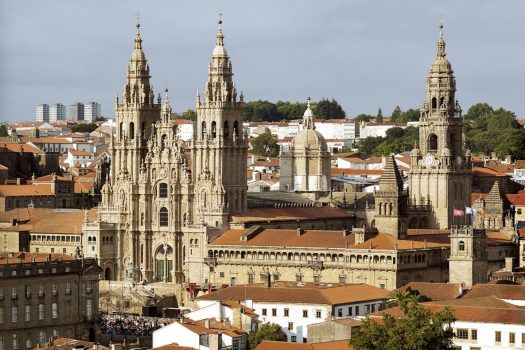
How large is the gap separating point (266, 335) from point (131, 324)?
688 inches

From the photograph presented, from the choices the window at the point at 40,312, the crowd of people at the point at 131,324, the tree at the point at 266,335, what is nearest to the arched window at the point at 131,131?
the crowd of people at the point at 131,324

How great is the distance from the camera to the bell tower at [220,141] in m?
147

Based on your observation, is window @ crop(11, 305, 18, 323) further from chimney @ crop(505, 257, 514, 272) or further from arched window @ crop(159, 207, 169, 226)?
arched window @ crop(159, 207, 169, 226)

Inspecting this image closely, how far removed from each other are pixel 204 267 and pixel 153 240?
9.91 meters

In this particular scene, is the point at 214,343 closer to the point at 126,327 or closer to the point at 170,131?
the point at 126,327

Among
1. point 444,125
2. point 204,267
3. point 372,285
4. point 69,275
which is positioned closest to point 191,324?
point 69,275

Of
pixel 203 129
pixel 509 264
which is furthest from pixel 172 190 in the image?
pixel 509 264

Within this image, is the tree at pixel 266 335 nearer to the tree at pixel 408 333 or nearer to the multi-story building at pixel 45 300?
the tree at pixel 408 333

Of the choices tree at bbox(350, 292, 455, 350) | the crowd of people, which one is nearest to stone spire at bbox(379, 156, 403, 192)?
the crowd of people

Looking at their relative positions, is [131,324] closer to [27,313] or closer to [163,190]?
[27,313]

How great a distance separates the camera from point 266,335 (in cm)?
10488

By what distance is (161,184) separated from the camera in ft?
492

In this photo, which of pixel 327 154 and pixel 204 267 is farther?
pixel 327 154

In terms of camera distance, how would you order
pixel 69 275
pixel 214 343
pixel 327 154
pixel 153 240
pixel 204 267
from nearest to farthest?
pixel 214 343, pixel 69 275, pixel 204 267, pixel 153 240, pixel 327 154
